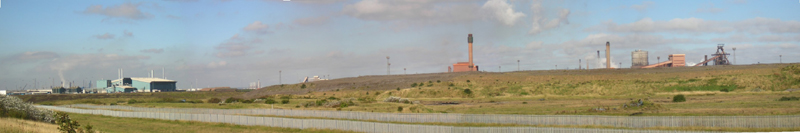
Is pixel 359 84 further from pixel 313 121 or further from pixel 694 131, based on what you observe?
pixel 694 131

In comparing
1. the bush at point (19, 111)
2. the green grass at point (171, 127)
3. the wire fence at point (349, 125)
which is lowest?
the green grass at point (171, 127)

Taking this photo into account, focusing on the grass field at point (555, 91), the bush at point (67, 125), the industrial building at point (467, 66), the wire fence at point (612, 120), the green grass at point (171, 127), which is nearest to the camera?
the bush at point (67, 125)

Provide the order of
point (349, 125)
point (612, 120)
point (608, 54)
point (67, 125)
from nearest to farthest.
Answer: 1. point (67, 125)
2. point (612, 120)
3. point (349, 125)
4. point (608, 54)

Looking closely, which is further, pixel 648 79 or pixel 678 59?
pixel 678 59

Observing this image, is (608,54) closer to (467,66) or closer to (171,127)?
(467,66)

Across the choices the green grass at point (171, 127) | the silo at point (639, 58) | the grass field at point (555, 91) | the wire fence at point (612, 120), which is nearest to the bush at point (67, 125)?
the green grass at point (171, 127)

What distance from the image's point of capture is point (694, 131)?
39.2 meters

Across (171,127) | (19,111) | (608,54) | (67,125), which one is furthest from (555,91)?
(67,125)

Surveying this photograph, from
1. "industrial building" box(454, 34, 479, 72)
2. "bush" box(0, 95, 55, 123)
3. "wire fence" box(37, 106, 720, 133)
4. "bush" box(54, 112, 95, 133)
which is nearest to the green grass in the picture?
"wire fence" box(37, 106, 720, 133)

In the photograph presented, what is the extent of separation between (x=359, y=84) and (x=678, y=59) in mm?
88613

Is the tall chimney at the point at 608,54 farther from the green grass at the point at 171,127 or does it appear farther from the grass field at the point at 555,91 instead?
the green grass at the point at 171,127

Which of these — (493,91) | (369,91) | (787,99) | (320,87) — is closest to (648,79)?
(493,91)

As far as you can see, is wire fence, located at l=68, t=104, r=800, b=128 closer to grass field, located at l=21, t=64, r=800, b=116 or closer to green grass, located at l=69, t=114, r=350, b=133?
green grass, located at l=69, t=114, r=350, b=133

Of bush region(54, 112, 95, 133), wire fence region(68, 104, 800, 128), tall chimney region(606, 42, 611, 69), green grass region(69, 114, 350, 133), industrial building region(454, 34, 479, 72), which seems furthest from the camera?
industrial building region(454, 34, 479, 72)
